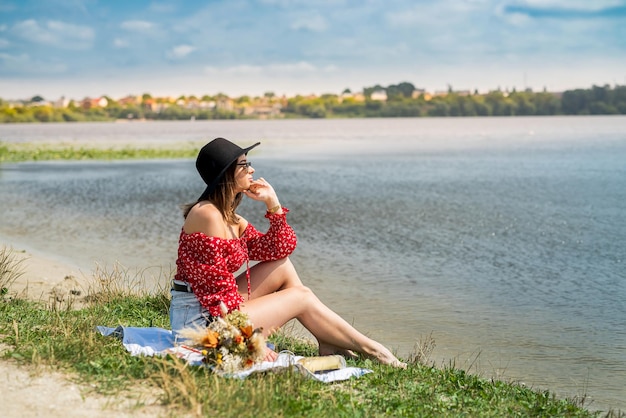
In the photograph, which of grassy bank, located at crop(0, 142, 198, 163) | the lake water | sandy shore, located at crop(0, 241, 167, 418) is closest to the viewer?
sandy shore, located at crop(0, 241, 167, 418)

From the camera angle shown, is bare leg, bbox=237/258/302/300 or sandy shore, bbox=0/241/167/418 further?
bare leg, bbox=237/258/302/300

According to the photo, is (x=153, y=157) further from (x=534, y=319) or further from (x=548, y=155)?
(x=534, y=319)

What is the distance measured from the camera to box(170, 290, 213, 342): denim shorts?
17.0 feet

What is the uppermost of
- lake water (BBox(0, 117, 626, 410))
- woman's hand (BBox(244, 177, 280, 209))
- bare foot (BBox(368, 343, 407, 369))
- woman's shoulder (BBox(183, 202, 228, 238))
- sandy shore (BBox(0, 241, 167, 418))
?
woman's hand (BBox(244, 177, 280, 209))

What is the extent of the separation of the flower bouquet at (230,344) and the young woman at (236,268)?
22 centimetres

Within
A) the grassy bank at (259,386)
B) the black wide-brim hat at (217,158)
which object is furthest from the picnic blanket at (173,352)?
the black wide-brim hat at (217,158)

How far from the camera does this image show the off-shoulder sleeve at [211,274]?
510 centimetres

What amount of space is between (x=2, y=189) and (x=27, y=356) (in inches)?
713

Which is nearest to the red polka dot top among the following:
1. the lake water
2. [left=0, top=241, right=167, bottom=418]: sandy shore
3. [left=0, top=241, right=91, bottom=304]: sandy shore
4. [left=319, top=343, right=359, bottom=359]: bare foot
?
[left=319, top=343, right=359, bottom=359]: bare foot

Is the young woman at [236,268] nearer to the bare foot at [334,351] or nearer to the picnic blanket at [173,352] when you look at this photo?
the bare foot at [334,351]

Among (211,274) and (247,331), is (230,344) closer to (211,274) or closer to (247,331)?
(247,331)

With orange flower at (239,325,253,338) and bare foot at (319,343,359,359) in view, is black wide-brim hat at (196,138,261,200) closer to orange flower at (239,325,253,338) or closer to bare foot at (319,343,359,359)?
orange flower at (239,325,253,338)

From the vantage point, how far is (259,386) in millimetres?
4348

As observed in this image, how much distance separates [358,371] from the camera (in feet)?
16.8
